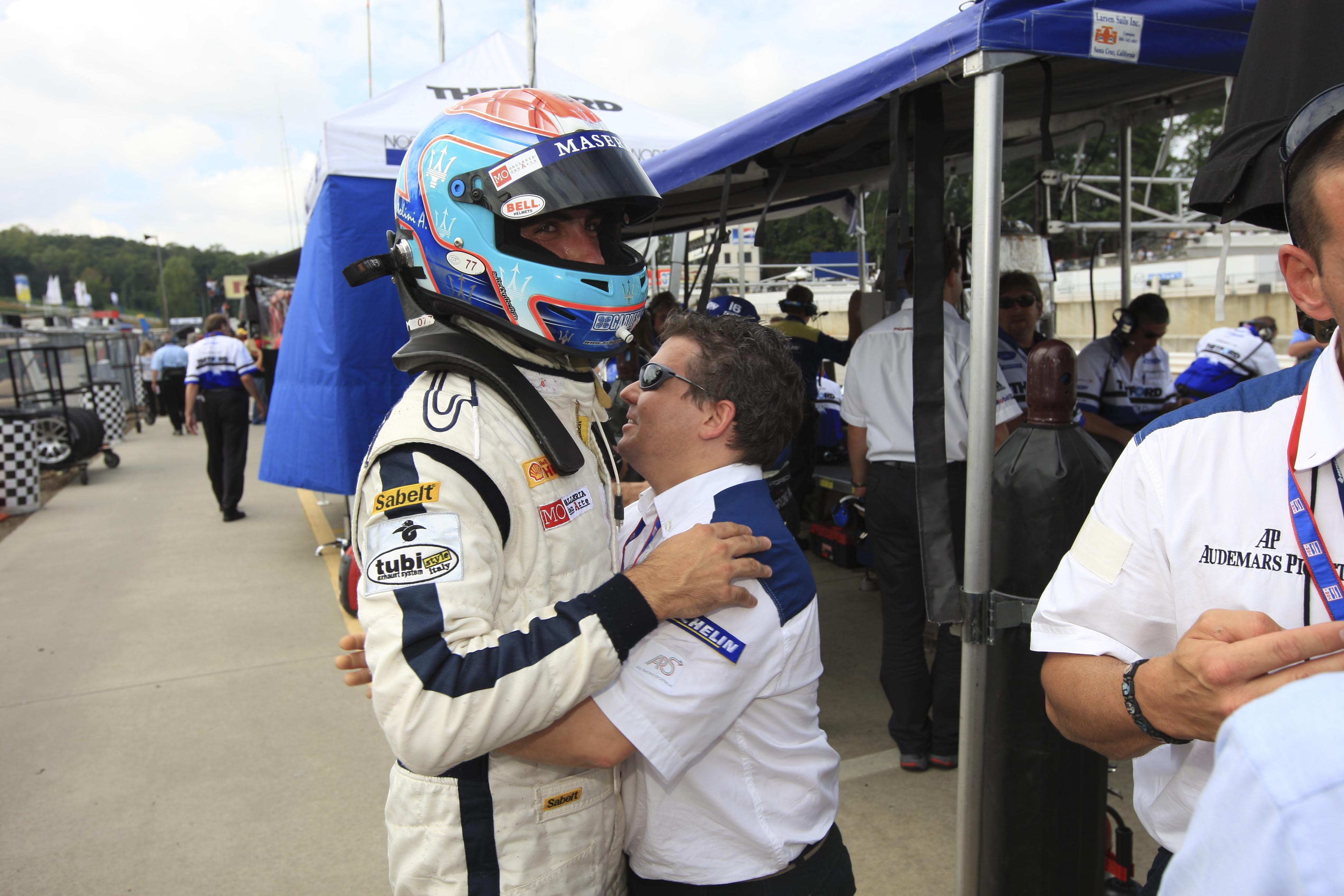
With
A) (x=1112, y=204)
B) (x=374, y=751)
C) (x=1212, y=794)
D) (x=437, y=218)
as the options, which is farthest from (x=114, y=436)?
(x=1112, y=204)

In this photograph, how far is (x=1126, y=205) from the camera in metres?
5.23

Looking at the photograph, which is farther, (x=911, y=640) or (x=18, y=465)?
(x=18, y=465)

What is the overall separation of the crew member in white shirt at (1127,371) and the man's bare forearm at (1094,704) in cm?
424

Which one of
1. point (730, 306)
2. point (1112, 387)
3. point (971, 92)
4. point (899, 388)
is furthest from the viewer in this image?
point (730, 306)

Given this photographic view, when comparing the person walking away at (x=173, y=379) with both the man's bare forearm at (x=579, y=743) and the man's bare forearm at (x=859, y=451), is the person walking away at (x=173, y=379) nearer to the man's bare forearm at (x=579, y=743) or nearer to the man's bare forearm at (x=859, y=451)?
the man's bare forearm at (x=859, y=451)

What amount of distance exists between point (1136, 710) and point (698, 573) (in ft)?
1.93

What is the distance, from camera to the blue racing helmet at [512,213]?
1.37 meters

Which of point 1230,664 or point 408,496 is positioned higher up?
point 408,496

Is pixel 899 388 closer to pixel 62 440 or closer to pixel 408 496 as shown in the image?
pixel 408 496

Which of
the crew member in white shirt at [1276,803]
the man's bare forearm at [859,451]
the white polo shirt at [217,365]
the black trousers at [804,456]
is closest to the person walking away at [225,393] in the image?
the white polo shirt at [217,365]

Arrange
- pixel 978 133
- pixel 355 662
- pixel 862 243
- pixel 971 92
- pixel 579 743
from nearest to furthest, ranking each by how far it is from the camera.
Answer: pixel 579 743 < pixel 355 662 < pixel 978 133 < pixel 971 92 < pixel 862 243

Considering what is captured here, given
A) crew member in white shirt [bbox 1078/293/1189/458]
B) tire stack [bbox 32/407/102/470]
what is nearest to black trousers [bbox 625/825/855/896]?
crew member in white shirt [bbox 1078/293/1189/458]

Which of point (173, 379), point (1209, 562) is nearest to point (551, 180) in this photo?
point (1209, 562)

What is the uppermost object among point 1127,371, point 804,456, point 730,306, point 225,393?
point 730,306
